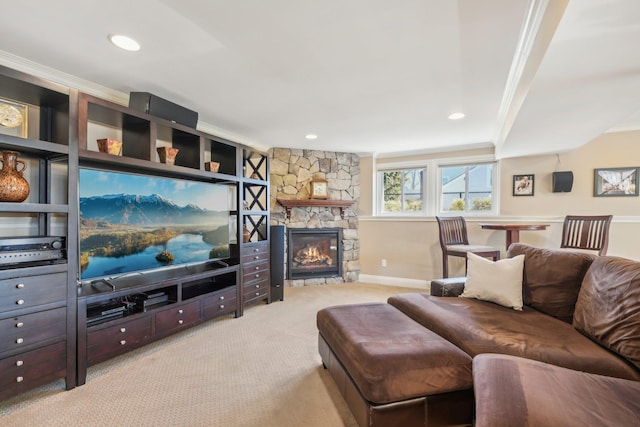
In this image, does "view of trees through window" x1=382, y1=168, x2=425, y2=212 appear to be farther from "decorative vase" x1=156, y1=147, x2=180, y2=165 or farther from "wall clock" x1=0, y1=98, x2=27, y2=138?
"wall clock" x1=0, y1=98, x2=27, y2=138

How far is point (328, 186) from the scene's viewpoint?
4.97 m

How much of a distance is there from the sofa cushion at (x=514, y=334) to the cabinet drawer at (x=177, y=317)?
1942 millimetres

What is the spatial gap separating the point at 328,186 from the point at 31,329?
3878 millimetres

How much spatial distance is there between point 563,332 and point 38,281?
Answer: 3.19 m

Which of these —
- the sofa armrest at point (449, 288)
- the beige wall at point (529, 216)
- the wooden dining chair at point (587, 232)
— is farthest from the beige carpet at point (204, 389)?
the wooden dining chair at point (587, 232)

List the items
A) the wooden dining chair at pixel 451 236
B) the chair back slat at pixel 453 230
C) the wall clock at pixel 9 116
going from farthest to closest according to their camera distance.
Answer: the chair back slat at pixel 453 230 < the wooden dining chair at pixel 451 236 < the wall clock at pixel 9 116

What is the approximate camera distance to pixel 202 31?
1.74 metres

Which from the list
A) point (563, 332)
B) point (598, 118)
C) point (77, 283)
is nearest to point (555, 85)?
point (598, 118)

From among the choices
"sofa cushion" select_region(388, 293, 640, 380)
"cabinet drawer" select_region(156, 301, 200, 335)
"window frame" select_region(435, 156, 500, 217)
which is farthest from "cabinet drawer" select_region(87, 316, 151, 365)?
"window frame" select_region(435, 156, 500, 217)

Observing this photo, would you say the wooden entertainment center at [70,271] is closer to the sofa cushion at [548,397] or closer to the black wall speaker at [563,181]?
the sofa cushion at [548,397]

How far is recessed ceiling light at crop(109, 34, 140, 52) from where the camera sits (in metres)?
1.80

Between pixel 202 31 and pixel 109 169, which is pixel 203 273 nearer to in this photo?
pixel 109 169

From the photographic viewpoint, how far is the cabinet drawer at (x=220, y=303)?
2.95 metres

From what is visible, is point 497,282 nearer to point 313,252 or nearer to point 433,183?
point 433,183
